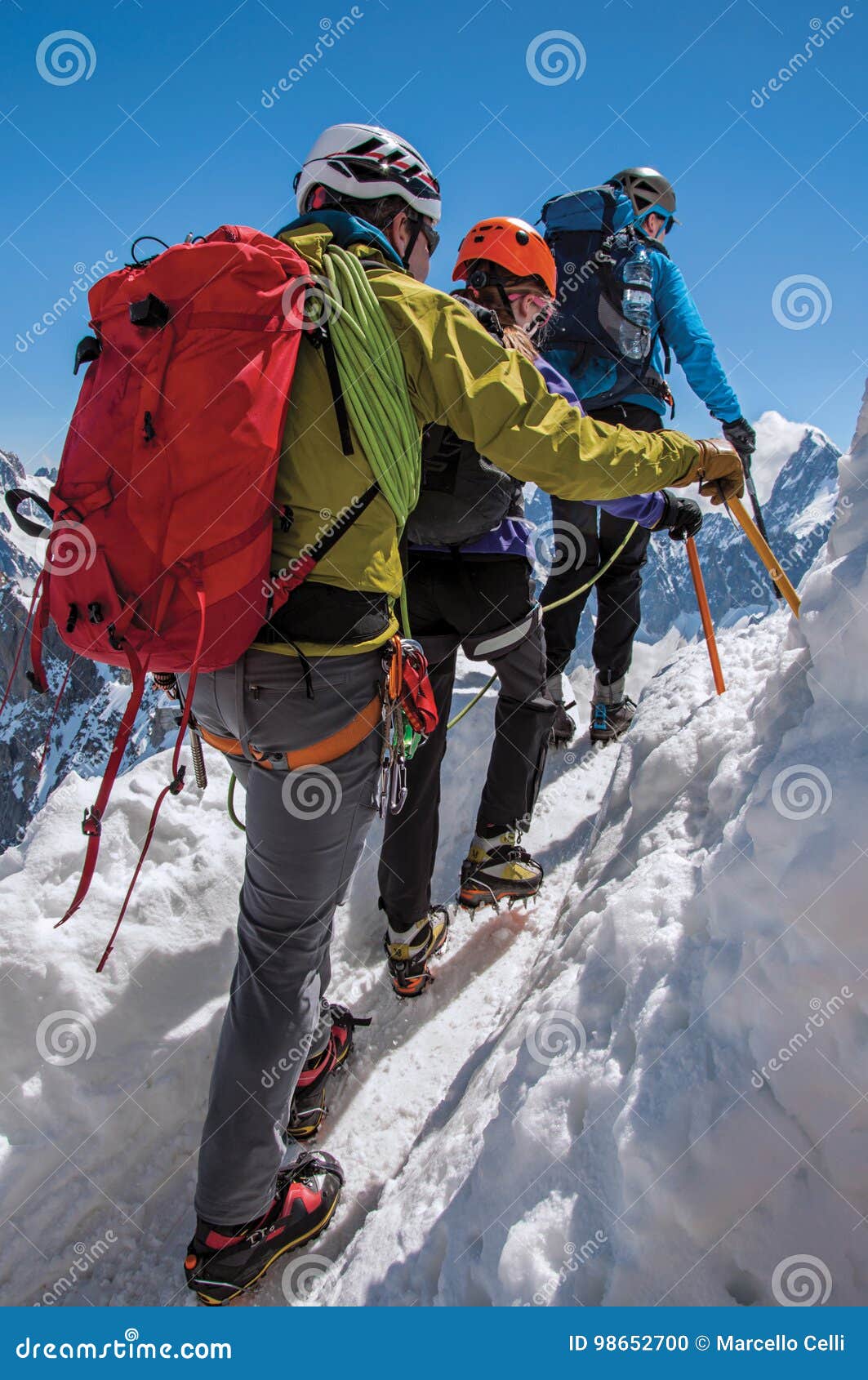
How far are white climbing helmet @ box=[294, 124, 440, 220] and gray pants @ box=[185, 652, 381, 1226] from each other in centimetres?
141

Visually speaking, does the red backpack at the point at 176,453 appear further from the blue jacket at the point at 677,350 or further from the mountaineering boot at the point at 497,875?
the blue jacket at the point at 677,350

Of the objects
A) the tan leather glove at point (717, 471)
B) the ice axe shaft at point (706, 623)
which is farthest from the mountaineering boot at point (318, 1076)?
the tan leather glove at point (717, 471)

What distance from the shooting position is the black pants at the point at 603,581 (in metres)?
5.17

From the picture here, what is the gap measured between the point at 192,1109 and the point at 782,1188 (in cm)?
242

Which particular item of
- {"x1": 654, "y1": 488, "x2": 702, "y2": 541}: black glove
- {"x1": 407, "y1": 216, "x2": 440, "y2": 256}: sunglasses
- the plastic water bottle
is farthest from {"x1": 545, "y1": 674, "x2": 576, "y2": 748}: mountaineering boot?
{"x1": 407, "y1": 216, "x2": 440, "y2": 256}: sunglasses

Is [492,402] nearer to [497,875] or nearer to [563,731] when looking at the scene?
[497,875]

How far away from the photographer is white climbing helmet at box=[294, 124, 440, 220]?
2.27m

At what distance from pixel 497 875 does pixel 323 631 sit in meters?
2.29

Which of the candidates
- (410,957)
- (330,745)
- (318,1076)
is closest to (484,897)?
(410,957)

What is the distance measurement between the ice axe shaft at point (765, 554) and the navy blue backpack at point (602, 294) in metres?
2.31

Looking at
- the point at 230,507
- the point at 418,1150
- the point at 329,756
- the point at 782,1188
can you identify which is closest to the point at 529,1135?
the point at 782,1188

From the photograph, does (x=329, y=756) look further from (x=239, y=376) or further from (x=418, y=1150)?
(x=418, y=1150)

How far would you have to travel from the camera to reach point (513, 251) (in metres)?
3.12

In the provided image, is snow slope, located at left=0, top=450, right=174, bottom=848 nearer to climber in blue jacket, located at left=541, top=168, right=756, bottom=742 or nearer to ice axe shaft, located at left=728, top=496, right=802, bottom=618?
climber in blue jacket, located at left=541, top=168, right=756, bottom=742
